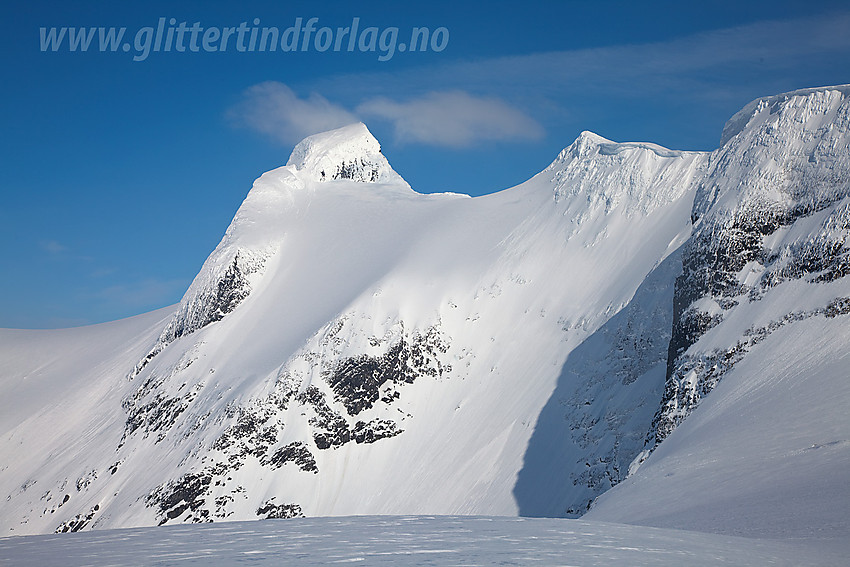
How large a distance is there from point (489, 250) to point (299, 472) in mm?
28630

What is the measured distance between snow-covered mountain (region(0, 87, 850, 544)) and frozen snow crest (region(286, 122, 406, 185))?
38.4ft

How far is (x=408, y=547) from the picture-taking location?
1057 centimetres

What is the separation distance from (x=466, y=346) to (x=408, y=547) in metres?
50.6

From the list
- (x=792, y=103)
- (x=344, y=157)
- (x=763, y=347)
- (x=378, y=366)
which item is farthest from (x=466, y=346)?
(x=344, y=157)

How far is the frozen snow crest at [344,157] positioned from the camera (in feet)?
317

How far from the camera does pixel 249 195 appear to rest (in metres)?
86.6

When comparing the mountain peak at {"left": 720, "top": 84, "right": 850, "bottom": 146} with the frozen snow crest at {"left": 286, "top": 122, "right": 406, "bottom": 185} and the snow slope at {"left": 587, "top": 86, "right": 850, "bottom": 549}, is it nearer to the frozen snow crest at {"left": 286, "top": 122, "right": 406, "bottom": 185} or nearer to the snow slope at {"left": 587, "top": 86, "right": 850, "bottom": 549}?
the snow slope at {"left": 587, "top": 86, "right": 850, "bottom": 549}

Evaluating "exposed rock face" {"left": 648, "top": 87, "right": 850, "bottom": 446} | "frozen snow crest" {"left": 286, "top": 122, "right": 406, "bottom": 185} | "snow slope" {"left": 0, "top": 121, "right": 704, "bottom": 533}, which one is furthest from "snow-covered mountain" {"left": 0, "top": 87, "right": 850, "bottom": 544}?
"frozen snow crest" {"left": 286, "top": 122, "right": 406, "bottom": 185}

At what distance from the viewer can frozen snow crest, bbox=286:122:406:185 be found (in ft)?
317

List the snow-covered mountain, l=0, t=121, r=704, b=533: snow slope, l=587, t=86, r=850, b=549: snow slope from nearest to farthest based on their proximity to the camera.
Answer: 1. l=587, t=86, r=850, b=549: snow slope
2. the snow-covered mountain
3. l=0, t=121, r=704, b=533: snow slope

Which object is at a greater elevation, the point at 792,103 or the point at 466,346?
the point at 792,103

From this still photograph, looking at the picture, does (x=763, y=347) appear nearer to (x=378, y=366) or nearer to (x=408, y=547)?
(x=408, y=547)

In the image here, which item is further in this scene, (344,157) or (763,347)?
(344,157)

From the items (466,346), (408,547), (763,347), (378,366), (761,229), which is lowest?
Answer: (763,347)
